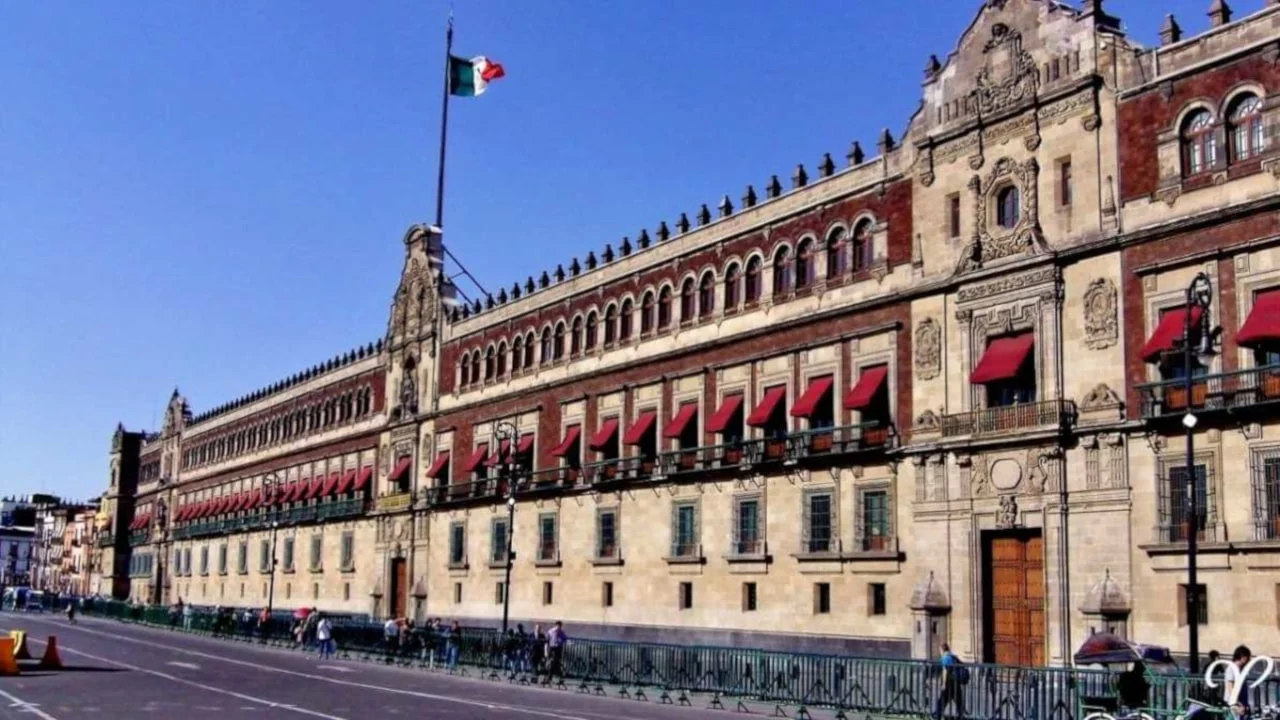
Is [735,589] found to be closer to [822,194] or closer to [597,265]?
[822,194]

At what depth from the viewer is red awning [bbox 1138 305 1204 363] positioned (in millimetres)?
30484

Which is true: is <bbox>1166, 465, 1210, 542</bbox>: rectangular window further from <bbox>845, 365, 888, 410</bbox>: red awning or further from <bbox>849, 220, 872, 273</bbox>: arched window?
<bbox>849, 220, 872, 273</bbox>: arched window

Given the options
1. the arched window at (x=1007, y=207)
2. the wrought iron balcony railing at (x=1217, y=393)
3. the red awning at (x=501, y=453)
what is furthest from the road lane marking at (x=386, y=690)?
the arched window at (x=1007, y=207)

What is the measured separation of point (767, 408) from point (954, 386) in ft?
24.1

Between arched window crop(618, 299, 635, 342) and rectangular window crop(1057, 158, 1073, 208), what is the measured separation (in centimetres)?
1980

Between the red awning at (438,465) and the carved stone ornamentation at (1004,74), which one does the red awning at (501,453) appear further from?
the carved stone ornamentation at (1004,74)

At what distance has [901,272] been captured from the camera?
38.8 m

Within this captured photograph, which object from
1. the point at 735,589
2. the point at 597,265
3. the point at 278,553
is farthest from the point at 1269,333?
the point at 278,553

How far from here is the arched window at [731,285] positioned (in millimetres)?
45562

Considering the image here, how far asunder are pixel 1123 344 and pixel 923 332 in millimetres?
6454

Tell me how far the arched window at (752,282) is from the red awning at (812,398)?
453 cm

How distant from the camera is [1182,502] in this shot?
30.7 m

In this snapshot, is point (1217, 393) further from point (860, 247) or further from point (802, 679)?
point (860, 247)

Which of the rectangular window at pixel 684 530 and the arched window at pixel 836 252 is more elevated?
the arched window at pixel 836 252
